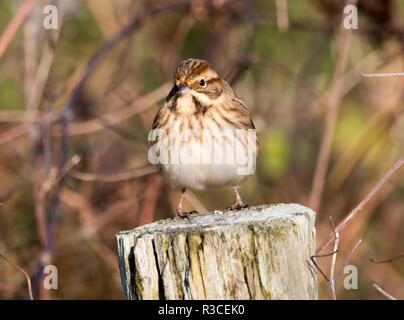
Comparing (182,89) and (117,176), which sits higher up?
(182,89)

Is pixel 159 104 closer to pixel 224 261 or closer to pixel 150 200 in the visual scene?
pixel 150 200

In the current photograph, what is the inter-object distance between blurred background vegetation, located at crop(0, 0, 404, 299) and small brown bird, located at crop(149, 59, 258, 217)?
1.36 m

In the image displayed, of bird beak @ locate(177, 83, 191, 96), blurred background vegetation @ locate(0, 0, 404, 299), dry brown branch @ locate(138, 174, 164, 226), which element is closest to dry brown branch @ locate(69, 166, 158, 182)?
blurred background vegetation @ locate(0, 0, 404, 299)

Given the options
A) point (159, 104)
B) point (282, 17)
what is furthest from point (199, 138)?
point (159, 104)

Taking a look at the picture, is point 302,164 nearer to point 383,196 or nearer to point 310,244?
point 383,196

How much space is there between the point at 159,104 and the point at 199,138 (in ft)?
10.1

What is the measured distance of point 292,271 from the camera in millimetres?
2764

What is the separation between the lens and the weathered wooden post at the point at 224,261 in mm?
2709

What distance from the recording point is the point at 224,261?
8.90 ft

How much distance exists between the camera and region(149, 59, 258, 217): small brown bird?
13.7 feet

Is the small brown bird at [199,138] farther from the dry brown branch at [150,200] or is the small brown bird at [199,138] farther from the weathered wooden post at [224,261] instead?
the dry brown branch at [150,200]

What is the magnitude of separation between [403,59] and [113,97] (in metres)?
2.91

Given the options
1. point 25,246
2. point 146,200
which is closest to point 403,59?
point 146,200
